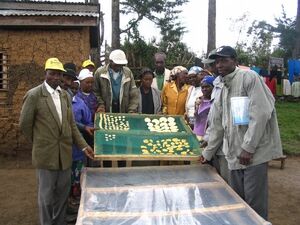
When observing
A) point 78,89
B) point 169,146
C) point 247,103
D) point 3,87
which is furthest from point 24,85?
point 247,103

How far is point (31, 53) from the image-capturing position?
7.88 metres

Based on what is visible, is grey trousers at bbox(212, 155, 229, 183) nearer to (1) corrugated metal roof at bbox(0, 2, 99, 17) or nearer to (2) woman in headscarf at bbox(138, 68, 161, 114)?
(2) woman in headscarf at bbox(138, 68, 161, 114)

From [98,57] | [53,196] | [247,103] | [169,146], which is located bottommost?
[53,196]

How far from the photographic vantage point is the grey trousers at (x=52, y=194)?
13.2 ft

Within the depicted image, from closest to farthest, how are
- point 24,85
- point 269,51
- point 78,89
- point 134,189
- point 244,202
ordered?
point 244,202 → point 134,189 → point 78,89 → point 24,85 → point 269,51

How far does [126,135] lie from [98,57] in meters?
7.99

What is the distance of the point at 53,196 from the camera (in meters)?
4.11

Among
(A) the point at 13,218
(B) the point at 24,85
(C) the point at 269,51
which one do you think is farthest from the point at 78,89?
(C) the point at 269,51

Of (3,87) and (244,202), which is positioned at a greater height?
(3,87)

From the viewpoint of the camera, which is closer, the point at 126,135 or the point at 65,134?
the point at 65,134

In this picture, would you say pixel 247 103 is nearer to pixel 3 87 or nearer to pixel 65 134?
pixel 65 134

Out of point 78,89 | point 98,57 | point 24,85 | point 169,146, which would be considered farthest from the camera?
point 98,57

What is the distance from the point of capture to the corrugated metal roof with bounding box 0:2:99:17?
25.3 ft

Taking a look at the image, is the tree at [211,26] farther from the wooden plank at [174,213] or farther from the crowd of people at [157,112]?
the wooden plank at [174,213]
